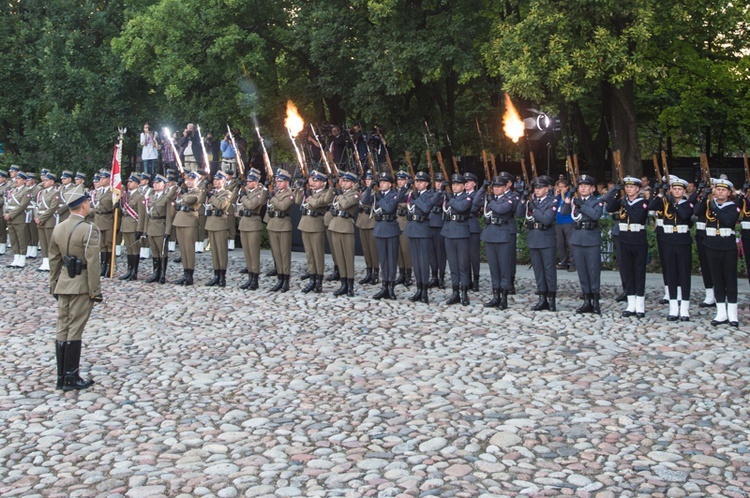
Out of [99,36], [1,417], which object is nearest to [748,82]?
[99,36]

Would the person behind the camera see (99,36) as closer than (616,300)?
No

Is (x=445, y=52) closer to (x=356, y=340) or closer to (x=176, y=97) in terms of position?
(x=176, y=97)

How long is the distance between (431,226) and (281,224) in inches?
99.7

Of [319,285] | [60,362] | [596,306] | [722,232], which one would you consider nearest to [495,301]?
[596,306]

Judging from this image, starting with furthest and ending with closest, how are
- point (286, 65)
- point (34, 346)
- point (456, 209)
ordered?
1. point (286, 65)
2. point (456, 209)
3. point (34, 346)

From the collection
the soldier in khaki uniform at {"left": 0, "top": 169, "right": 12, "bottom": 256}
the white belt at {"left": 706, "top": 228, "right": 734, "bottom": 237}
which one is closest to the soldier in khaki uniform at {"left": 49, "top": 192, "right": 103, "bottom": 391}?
the white belt at {"left": 706, "top": 228, "right": 734, "bottom": 237}

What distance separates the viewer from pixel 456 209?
540 inches

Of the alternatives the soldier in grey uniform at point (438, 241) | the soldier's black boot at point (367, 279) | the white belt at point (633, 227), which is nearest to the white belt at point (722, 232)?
the white belt at point (633, 227)

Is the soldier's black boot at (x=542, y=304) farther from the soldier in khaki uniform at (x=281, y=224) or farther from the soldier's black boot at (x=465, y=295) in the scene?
the soldier in khaki uniform at (x=281, y=224)

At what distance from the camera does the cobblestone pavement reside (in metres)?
6.27

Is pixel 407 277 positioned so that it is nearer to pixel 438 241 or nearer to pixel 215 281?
pixel 438 241

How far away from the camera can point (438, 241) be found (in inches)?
603

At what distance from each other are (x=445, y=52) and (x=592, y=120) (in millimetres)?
10549

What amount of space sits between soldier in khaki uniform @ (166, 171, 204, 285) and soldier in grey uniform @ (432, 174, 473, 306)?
441 cm
